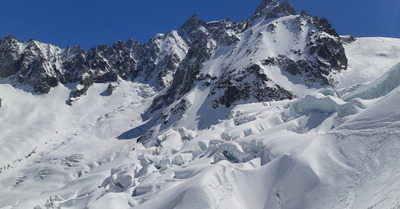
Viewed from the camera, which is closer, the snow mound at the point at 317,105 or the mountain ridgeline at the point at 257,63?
the snow mound at the point at 317,105

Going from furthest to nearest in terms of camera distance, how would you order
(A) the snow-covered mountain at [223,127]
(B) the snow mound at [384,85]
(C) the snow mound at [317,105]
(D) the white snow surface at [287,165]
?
1. (C) the snow mound at [317,105]
2. (B) the snow mound at [384,85]
3. (A) the snow-covered mountain at [223,127]
4. (D) the white snow surface at [287,165]

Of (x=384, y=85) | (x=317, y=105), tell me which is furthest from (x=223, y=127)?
(x=384, y=85)

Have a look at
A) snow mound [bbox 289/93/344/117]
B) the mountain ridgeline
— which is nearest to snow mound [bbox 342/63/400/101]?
snow mound [bbox 289/93/344/117]

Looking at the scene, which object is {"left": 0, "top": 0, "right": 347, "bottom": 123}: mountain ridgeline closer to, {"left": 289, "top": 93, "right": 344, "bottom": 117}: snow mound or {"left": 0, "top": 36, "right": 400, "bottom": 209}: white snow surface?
{"left": 0, "top": 36, "right": 400, "bottom": 209}: white snow surface

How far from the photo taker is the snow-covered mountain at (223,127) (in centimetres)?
2572

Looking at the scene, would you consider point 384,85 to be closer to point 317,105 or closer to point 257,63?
→ point 317,105

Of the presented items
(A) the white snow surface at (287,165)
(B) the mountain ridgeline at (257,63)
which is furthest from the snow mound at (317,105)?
(B) the mountain ridgeline at (257,63)

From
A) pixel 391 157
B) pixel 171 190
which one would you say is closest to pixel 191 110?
pixel 171 190

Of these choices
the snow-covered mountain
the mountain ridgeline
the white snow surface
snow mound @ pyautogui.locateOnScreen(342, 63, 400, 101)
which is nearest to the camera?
the white snow surface

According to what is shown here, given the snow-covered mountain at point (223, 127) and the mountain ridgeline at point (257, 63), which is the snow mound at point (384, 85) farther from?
the mountain ridgeline at point (257, 63)

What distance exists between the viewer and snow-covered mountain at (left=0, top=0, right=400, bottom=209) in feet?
84.4

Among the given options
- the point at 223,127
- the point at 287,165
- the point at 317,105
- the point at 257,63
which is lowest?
the point at 287,165

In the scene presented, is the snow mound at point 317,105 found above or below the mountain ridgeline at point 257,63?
below

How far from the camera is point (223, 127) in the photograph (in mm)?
57094
